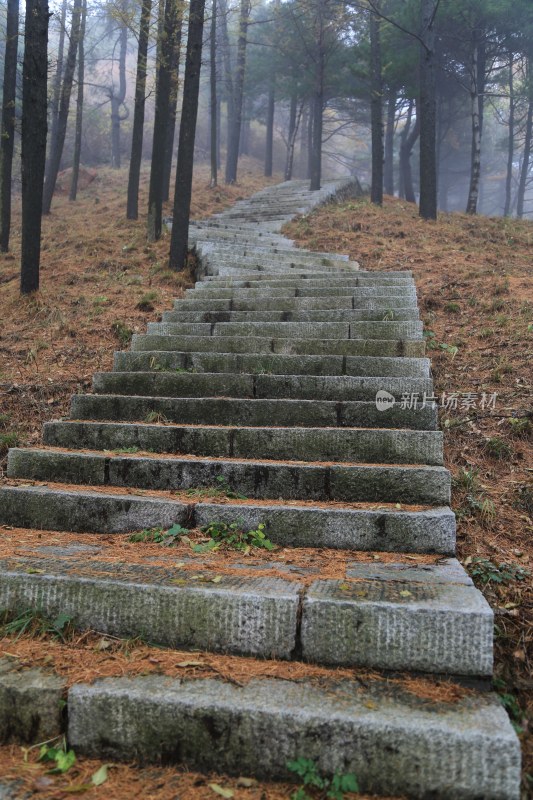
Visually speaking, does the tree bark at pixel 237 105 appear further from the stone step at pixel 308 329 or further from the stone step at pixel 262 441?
the stone step at pixel 262 441

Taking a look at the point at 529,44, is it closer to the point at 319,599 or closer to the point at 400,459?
the point at 400,459

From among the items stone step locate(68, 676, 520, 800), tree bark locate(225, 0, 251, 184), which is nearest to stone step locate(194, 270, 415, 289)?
stone step locate(68, 676, 520, 800)

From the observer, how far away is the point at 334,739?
1812mm

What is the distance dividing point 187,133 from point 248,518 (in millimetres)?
6799

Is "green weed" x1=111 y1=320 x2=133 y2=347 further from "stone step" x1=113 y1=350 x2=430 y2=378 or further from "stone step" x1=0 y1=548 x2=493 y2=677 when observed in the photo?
"stone step" x1=0 y1=548 x2=493 y2=677

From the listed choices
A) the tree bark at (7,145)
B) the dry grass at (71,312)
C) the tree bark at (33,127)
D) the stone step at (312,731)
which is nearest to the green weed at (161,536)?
the stone step at (312,731)

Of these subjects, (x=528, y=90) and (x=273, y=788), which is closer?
(x=273, y=788)

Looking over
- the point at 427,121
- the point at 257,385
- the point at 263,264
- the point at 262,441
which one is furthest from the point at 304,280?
the point at 427,121

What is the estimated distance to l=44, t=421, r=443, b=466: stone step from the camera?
11.5 feet

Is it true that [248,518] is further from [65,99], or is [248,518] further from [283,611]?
[65,99]

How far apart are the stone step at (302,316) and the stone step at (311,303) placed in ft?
0.44

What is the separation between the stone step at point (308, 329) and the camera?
520cm

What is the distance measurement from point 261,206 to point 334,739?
51.7 feet

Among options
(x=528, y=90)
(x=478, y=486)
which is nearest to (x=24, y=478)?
(x=478, y=486)
